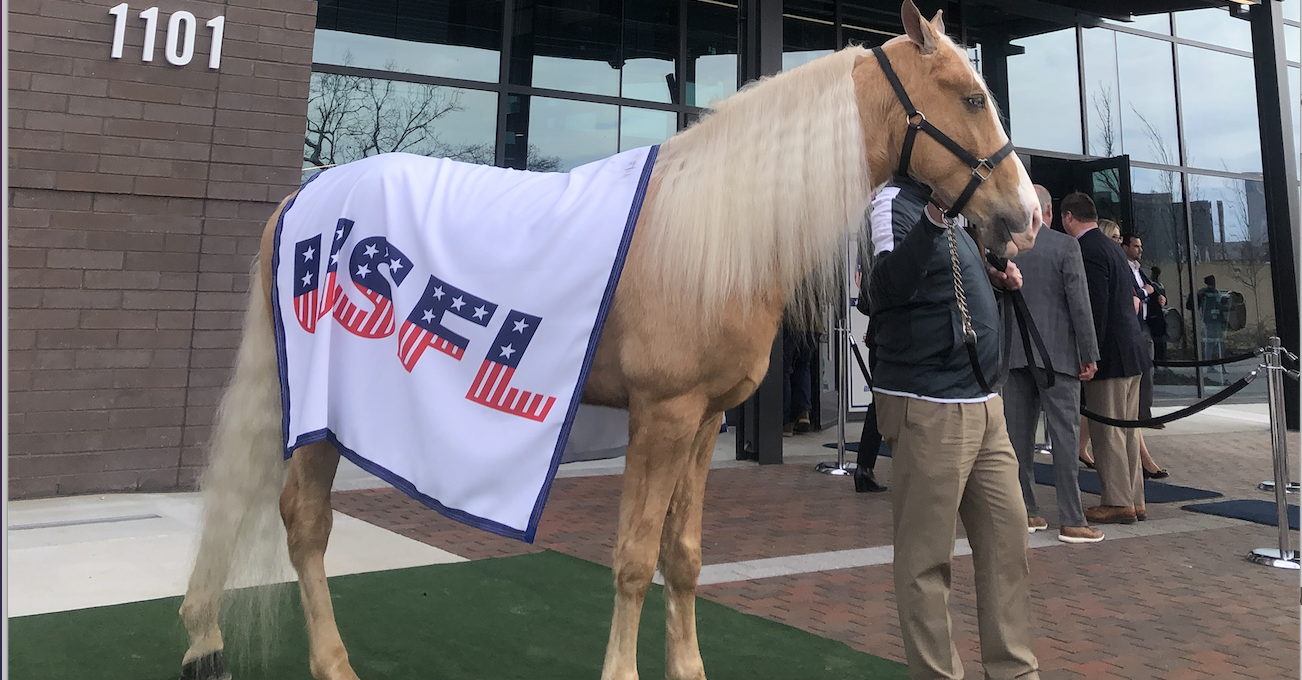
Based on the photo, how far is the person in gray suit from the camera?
5.54 m

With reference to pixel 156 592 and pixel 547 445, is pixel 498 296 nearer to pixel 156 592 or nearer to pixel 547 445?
pixel 547 445

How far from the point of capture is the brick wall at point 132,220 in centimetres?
567

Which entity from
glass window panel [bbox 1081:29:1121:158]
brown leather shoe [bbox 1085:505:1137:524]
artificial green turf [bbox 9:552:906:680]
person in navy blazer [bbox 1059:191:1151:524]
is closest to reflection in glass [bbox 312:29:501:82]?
person in navy blazer [bbox 1059:191:1151:524]

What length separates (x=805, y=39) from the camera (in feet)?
38.1

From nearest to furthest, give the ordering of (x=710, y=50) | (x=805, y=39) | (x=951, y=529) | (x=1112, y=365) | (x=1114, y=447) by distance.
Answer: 1. (x=951, y=529)
2. (x=1114, y=447)
3. (x=1112, y=365)
4. (x=710, y=50)
5. (x=805, y=39)

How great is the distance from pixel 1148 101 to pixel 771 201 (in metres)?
13.6

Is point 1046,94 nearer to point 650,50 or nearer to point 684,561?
point 650,50

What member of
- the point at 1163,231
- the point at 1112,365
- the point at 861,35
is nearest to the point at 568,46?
the point at 861,35

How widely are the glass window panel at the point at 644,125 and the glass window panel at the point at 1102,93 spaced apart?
21.3 feet

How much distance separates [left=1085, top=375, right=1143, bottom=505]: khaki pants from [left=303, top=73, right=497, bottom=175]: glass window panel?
5688 millimetres

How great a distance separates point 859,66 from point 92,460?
17.6 feet

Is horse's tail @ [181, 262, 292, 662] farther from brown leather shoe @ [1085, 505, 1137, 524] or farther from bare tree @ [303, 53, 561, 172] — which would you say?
bare tree @ [303, 53, 561, 172]

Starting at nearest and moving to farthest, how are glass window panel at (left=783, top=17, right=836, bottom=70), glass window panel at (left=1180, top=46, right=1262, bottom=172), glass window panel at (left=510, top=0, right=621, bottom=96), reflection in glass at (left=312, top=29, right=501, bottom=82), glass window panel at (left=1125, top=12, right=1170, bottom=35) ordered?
reflection in glass at (left=312, top=29, right=501, bottom=82)
glass window panel at (left=510, top=0, right=621, bottom=96)
glass window panel at (left=783, top=17, right=836, bottom=70)
glass window panel at (left=1125, top=12, right=1170, bottom=35)
glass window panel at (left=1180, top=46, right=1262, bottom=172)

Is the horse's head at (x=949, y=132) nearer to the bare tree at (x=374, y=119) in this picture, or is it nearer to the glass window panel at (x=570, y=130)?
the bare tree at (x=374, y=119)
